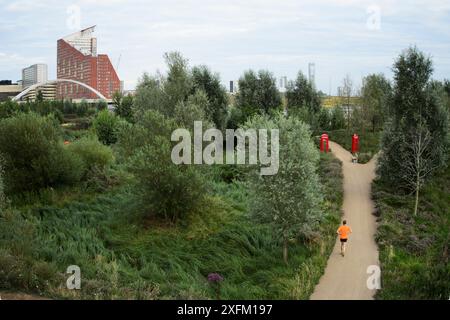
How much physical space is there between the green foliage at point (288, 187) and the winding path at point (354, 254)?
90.5 inches

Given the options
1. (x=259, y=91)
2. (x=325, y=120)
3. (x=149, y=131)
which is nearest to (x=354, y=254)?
(x=149, y=131)

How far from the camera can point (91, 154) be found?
3472 cm

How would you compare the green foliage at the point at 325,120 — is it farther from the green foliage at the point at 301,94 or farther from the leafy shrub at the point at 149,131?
the leafy shrub at the point at 149,131

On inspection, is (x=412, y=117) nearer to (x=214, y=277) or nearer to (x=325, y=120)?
(x=214, y=277)

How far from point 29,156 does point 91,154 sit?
18.3 ft

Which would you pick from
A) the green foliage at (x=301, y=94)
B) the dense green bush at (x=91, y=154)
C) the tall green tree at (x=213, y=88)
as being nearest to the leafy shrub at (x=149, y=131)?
the dense green bush at (x=91, y=154)

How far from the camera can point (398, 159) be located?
29.5 m

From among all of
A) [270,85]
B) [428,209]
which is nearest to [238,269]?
[428,209]

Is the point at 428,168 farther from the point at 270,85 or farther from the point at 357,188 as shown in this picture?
the point at 270,85

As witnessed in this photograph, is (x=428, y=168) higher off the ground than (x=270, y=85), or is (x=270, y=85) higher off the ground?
(x=270, y=85)

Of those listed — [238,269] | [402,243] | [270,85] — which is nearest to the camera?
[238,269]

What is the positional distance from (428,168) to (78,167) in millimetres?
22716

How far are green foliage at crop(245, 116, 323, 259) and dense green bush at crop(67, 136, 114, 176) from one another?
17781 millimetres

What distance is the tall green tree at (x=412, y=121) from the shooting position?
96.8ft
